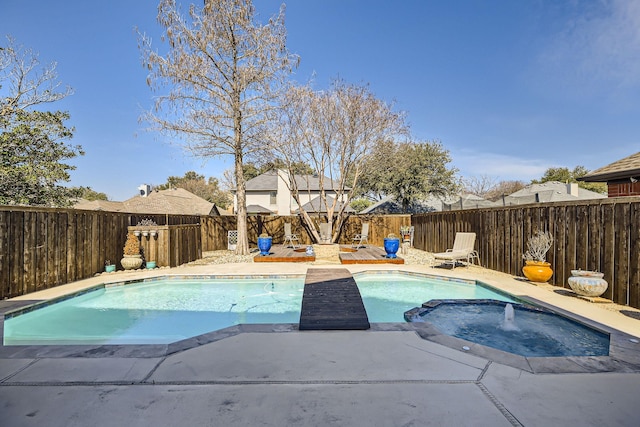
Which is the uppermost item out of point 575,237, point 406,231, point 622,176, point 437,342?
point 622,176

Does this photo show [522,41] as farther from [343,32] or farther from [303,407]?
[303,407]

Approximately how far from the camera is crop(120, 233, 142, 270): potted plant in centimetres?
802

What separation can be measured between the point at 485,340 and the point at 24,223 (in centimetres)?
740

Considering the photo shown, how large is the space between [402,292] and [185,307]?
4.20 meters

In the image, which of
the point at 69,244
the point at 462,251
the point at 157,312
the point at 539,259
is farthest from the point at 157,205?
the point at 539,259

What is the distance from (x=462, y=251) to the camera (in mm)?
8266

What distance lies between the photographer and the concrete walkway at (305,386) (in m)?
1.95

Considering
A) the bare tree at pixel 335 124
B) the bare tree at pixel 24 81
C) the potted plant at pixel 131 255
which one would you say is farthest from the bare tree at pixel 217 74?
the potted plant at pixel 131 255

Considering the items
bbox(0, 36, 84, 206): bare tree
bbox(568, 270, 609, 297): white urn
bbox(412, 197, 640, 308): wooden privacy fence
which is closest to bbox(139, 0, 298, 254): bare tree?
bbox(0, 36, 84, 206): bare tree

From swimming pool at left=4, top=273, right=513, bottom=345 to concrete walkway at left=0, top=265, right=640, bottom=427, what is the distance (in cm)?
148

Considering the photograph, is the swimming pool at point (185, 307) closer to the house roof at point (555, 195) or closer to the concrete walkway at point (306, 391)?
the concrete walkway at point (306, 391)

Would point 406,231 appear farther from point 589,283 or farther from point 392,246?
point 589,283

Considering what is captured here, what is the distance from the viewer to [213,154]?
39.2 ft

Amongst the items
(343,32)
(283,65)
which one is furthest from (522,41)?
(283,65)
